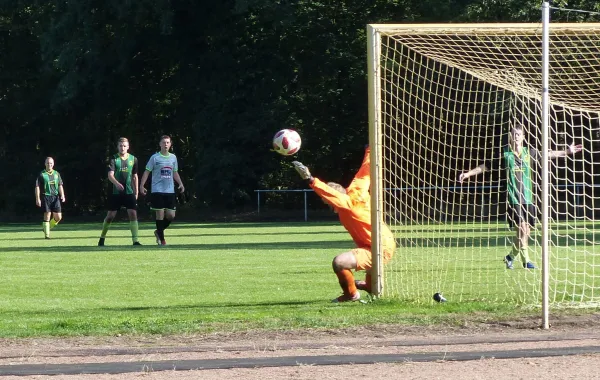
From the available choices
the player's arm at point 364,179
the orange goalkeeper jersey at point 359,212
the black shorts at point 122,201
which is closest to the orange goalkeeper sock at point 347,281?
the orange goalkeeper jersey at point 359,212

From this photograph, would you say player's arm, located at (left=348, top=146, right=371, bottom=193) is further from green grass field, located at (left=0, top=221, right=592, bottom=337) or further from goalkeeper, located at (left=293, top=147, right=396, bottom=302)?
green grass field, located at (left=0, top=221, right=592, bottom=337)

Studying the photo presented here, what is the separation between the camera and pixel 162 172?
2198cm

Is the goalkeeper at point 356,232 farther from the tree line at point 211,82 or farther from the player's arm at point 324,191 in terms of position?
the tree line at point 211,82

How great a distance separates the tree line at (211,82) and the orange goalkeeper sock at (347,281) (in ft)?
98.6

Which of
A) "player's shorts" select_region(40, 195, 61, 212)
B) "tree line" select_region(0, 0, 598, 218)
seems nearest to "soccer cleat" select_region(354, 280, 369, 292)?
"player's shorts" select_region(40, 195, 61, 212)

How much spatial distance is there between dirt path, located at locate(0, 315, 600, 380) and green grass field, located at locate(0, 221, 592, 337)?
1.60ft

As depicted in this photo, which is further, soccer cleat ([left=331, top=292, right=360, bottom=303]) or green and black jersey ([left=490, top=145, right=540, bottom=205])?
green and black jersey ([left=490, top=145, right=540, bottom=205])

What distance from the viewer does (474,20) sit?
37438 mm

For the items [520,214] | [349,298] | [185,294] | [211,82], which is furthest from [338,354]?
[211,82]

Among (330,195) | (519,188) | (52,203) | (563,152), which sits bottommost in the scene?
(52,203)

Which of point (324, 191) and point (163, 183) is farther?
point (163, 183)

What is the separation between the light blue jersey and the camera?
2195 cm

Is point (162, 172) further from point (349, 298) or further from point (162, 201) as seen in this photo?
point (349, 298)

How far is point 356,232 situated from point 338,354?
3.29 meters
